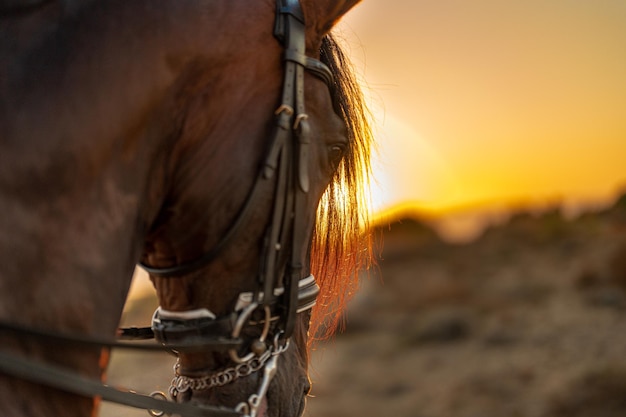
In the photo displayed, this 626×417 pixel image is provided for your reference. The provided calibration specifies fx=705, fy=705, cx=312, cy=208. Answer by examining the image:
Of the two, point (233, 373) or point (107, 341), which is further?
point (233, 373)

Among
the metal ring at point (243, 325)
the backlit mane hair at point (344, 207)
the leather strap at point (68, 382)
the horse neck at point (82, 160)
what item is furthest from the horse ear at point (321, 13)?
the leather strap at point (68, 382)

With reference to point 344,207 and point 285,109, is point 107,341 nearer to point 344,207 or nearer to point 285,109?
point 285,109

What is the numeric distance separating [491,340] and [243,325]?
1006 cm

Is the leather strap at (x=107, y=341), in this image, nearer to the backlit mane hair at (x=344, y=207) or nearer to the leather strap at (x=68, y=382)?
the leather strap at (x=68, y=382)

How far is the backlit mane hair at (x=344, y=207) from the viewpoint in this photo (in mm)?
2176

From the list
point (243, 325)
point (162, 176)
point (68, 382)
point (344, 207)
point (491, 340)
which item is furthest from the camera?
point (491, 340)

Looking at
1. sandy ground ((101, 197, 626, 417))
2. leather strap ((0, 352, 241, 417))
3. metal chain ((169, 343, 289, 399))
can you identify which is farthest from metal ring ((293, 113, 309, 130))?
sandy ground ((101, 197, 626, 417))

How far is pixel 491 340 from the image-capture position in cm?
1125

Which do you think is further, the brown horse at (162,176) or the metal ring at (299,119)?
the metal ring at (299,119)

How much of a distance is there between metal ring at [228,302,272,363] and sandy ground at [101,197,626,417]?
173 inches

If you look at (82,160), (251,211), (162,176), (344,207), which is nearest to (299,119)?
(251,211)

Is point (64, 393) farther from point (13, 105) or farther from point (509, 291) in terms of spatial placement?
point (509, 291)

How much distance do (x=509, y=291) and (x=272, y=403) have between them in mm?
12435

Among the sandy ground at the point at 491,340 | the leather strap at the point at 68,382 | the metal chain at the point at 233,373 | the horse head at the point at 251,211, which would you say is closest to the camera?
the leather strap at the point at 68,382
